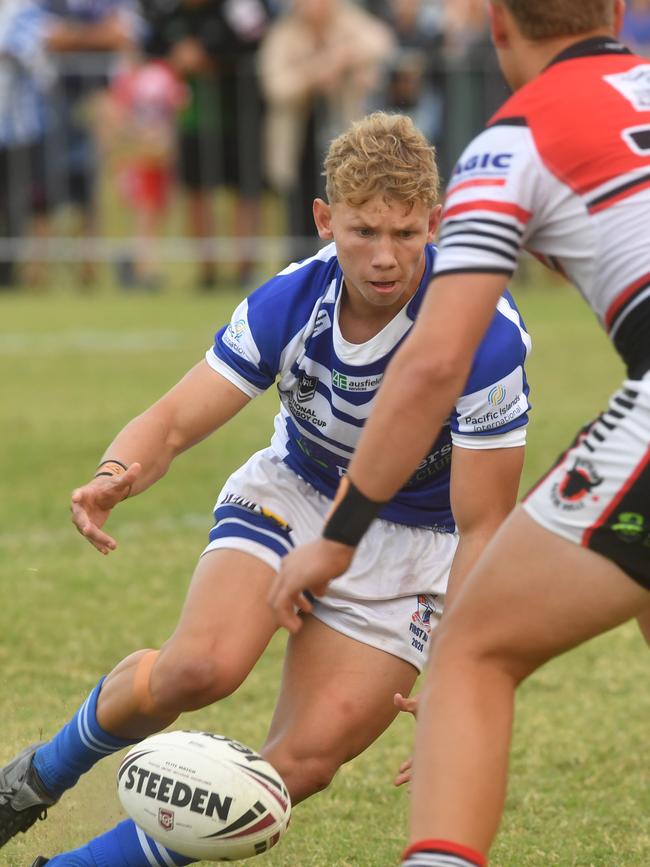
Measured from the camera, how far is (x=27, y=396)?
11.1m

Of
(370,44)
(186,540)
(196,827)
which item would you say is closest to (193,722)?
(196,827)

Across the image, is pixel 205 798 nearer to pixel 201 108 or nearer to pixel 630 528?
pixel 630 528

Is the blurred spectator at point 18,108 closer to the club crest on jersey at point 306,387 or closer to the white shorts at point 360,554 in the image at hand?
the white shorts at point 360,554

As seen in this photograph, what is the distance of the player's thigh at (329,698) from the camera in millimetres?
4141

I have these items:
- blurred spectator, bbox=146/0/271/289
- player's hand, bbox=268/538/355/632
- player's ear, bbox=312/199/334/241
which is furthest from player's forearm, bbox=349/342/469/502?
blurred spectator, bbox=146/0/271/289

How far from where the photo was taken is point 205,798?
3.66m

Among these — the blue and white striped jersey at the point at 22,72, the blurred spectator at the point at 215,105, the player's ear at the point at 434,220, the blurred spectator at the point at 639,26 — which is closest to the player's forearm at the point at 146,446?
the player's ear at the point at 434,220

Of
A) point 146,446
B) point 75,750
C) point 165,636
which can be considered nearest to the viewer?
point 75,750

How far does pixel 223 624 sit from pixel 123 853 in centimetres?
60

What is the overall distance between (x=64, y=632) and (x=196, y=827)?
265cm

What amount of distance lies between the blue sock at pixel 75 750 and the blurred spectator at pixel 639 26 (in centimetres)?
1359

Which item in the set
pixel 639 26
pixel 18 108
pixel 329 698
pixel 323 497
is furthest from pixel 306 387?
pixel 639 26

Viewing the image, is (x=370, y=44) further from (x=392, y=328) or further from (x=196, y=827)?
(x=196, y=827)

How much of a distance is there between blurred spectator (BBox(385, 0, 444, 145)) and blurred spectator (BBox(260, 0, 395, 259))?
20 cm
